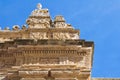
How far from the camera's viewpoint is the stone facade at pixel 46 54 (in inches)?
685

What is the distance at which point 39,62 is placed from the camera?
59.3 ft

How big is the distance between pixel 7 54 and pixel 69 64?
2947 mm

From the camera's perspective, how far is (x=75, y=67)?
17578 millimetres

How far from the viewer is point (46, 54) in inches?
715

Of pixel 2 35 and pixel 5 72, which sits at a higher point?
pixel 2 35

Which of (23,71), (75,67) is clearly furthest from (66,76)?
(23,71)

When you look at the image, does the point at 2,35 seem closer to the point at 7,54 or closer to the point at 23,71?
the point at 7,54

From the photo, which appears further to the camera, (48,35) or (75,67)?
(48,35)

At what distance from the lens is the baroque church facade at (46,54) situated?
1739 cm

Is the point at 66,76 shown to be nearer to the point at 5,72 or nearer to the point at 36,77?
the point at 36,77

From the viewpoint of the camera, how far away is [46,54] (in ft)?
59.6

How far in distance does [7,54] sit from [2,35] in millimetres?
1335

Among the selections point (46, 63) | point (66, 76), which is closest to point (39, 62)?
point (46, 63)

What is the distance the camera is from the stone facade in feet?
57.1
